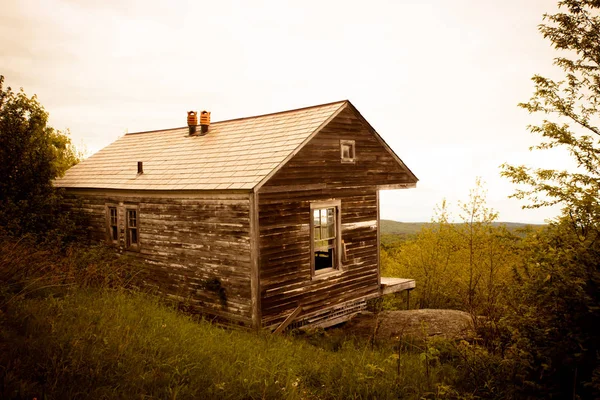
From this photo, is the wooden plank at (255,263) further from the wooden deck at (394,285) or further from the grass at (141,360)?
the wooden deck at (394,285)

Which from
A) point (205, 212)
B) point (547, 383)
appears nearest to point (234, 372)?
point (547, 383)

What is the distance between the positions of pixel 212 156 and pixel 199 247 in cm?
313

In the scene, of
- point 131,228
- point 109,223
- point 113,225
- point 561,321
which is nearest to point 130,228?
point 131,228

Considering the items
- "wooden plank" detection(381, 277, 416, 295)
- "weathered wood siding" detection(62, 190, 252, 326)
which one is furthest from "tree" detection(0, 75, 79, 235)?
"wooden plank" detection(381, 277, 416, 295)

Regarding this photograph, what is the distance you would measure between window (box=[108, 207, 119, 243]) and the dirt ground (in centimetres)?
852

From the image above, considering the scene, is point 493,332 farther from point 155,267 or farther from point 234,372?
point 155,267

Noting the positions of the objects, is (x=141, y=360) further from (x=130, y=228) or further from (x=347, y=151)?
(x=130, y=228)

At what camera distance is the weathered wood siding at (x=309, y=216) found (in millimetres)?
10516

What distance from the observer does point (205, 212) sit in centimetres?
1127

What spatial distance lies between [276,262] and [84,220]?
9.54 meters

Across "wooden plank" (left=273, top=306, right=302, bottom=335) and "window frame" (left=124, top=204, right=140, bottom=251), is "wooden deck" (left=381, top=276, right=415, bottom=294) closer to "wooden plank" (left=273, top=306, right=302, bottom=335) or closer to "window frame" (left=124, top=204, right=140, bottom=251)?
"wooden plank" (left=273, top=306, right=302, bottom=335)

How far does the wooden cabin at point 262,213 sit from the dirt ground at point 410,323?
2.15ft

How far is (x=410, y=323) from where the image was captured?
1198cm

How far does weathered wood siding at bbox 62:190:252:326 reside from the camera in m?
10.4
